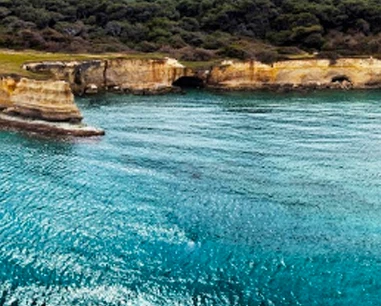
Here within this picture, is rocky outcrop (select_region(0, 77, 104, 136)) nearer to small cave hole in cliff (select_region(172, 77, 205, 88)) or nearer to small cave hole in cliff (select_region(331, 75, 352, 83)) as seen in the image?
small cave hole in cliff (select_region(172, 77, 205, 88))

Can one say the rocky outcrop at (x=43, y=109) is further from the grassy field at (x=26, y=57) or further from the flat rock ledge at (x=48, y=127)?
the grassy field at (x=26, y=57)

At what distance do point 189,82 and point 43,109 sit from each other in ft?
A: 146

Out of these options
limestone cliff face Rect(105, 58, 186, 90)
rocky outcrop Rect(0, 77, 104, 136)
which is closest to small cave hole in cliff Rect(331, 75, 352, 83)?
limestone cliff face Rect(105, 58, 186, 90)

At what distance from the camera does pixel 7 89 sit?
170ft

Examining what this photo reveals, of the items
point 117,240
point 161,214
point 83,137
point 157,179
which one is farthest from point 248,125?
point 117,240

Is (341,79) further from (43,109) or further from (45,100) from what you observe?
(43,109)

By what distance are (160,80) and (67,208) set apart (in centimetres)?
5528

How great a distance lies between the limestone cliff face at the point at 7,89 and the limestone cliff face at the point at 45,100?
0.57 m

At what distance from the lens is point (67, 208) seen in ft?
103

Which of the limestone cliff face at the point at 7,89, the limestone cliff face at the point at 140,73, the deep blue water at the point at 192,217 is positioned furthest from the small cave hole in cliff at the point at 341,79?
the limestone cliff face at the point at 7,89

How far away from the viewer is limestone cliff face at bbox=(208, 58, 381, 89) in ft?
289

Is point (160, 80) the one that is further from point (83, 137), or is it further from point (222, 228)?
point (222, 228)

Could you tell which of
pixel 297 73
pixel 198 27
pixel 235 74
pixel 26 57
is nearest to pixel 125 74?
pixel 26 57

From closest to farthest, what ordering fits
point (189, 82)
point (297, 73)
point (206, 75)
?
point (206, 75) → point (297, 73) → point (189, 82)
